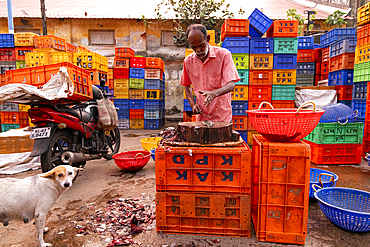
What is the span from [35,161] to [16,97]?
2075 millimetres

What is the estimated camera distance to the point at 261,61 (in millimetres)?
6578

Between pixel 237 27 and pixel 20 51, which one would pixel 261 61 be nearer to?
pixel 237 27

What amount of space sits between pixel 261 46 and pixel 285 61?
2.73 feet

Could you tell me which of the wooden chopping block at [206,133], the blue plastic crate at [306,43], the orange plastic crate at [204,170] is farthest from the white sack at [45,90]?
the blue plastic crate at [306,43]

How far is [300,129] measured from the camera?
2.19m

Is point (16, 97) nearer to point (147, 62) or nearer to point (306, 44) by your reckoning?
point (147, 62)

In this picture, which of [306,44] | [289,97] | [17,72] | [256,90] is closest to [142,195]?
[17,72]

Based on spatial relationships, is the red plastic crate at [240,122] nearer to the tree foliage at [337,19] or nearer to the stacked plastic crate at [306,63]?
the stacked plastic crate at [306,63]

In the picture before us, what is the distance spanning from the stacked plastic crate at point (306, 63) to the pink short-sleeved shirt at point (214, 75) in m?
7.53

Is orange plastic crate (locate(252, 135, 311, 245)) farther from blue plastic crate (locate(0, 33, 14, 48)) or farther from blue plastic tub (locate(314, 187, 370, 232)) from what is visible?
blue plastic crate (locate(0, 33, 14, 48))

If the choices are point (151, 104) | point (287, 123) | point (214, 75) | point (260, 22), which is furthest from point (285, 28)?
point (151, 104)

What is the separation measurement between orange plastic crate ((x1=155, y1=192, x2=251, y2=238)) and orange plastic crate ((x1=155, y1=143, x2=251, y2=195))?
7cm

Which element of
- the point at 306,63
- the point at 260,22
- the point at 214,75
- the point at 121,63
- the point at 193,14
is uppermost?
the point at 193,14

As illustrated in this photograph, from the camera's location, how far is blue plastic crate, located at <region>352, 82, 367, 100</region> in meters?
5.78
